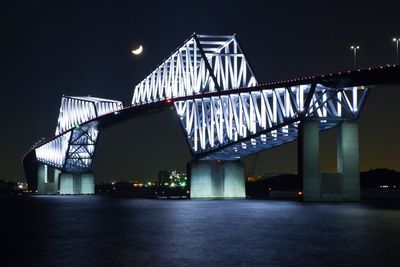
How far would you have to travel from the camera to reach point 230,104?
102062 millimetres

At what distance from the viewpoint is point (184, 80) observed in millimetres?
116250

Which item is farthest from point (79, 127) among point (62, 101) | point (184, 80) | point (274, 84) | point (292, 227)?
point (292, 227)

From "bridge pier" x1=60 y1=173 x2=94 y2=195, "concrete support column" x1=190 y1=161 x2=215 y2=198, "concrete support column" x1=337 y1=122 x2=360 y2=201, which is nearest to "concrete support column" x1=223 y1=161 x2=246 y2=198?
"concrete support column" x1=190 y1=161 x2=215 y2=198

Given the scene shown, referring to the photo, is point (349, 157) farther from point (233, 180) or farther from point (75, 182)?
point (75, 182)

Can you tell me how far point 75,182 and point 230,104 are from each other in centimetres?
8012

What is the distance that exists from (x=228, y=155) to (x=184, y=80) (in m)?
12.9

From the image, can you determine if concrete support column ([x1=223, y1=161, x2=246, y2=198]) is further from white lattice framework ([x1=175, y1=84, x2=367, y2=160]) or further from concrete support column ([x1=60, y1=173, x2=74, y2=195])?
concrete support column ([x1=60, y1=173, x2=74, y2=195])

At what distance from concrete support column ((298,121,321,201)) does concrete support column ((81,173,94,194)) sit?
322ft

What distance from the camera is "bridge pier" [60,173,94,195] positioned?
6796 inches

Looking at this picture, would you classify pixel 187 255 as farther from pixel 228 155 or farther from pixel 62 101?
pixel 62 101

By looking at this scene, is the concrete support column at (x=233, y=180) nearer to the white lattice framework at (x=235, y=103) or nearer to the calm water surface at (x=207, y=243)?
the white lattice framework at (x=235, y=103)

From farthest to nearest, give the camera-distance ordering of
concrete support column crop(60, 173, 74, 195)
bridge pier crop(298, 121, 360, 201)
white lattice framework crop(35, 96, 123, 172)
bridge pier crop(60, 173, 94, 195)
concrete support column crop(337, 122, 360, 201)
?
bridge pier crop(60, 173, 94, 195)
concrete support column crop(60, 173, 74, 195)
white lattice framework crop(35, 96, 123, 172)
concrete support column crop(337, 122, 360, 201)
bridge pier crop(298, 121, 360, 201)

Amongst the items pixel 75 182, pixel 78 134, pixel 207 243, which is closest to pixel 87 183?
pixel 75 182

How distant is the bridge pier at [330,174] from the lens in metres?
80.4
